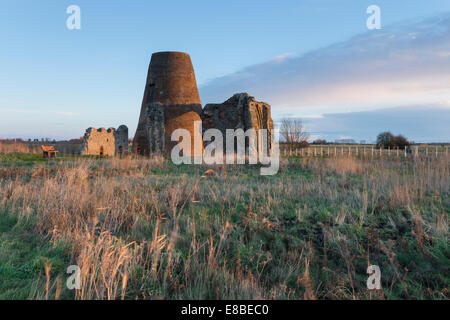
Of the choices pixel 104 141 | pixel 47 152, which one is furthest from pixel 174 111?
pixel 47 152

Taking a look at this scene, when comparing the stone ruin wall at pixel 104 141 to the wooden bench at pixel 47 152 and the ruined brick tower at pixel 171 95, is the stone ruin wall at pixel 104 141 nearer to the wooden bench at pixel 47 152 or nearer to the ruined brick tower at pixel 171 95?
the ruined brick tower at pixel 171 95

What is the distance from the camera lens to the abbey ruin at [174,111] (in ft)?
56.9

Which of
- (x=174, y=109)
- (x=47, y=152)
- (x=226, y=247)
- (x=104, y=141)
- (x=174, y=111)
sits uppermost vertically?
(x=174, y=109)

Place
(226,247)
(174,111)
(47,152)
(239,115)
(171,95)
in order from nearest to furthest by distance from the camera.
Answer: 1. (226,247)
2. (47,152)
3. (239,115)
4. (174,111)
5. (171,95)

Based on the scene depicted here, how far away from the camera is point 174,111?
61.4 feet

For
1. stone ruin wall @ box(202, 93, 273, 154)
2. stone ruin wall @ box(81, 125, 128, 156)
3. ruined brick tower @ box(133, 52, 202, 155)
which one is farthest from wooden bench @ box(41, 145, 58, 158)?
stone ruin wall @ box(202, 93, 273, 154)

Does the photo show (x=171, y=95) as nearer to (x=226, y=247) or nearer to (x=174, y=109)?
(x=174, y=109)

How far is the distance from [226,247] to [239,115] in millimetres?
14579

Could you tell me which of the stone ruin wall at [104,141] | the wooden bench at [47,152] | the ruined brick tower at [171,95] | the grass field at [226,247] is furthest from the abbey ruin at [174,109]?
the grass field at [226,247]

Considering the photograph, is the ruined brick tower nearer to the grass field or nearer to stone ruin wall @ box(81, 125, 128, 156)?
stone ruin wall @ box(81, 125, 128, 156)

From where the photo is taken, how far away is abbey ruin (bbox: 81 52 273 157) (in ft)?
56.9

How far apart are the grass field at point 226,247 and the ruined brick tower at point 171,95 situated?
13076 millimetres

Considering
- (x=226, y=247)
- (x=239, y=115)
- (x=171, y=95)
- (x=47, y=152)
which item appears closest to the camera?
(x=226, y=247)

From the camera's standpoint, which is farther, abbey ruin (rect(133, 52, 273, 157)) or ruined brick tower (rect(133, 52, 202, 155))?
ruined brick tower (rect(133, 52, 202, 155))
